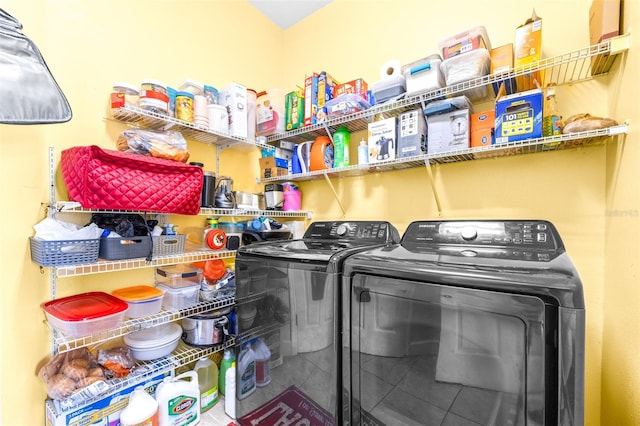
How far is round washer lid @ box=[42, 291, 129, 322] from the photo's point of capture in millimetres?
1166

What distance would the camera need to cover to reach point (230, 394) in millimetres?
1617

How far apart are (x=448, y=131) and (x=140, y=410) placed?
2.11m

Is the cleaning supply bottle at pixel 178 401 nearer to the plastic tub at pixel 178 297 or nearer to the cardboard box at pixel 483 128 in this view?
the plastic tub at pixel 178 297

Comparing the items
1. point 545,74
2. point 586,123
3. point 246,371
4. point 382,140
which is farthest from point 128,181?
point 545,74

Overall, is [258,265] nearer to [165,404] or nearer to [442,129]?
[165,404]

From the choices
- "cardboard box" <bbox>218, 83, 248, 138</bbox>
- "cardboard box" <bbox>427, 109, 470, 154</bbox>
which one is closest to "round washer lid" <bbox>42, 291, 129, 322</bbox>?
"cardboard box" <bbox>218, 83, 248, 138</bbox>

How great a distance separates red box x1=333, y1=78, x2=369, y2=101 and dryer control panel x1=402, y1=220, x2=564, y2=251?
1013 millimetres

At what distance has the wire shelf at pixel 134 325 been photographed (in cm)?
122

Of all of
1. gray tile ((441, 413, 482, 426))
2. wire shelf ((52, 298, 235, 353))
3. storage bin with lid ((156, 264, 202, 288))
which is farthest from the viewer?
storage bin with lid ((156, 264, 202, 288))

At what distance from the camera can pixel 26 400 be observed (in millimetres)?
1243

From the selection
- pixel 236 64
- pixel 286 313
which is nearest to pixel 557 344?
pixel 286 313

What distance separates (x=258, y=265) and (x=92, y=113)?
1206 mm

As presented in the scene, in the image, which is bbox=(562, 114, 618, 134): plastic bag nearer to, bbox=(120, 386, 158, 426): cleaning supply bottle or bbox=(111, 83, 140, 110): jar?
bbox=(111, 83, 140, 110): jar

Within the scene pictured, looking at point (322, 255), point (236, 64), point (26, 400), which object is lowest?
point (26, 400)
